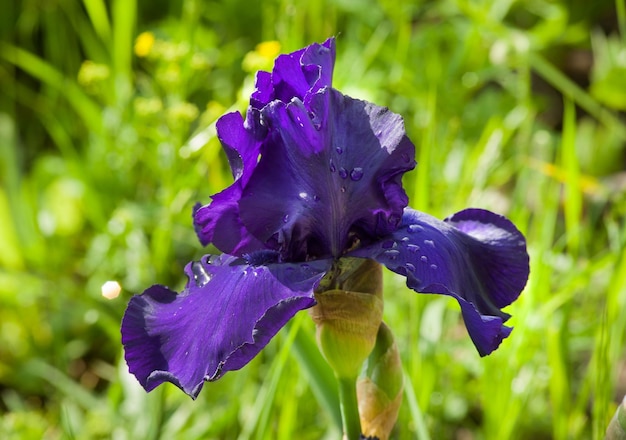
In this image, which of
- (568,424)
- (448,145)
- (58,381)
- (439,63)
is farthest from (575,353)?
(58,381)

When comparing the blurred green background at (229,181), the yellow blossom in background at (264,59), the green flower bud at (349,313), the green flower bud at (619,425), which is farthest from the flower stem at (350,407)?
the yellow blossom in background at (264,59)

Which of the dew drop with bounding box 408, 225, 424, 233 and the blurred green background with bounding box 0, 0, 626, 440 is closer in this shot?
the dew drop with bounding box 408, 225, 424, 233

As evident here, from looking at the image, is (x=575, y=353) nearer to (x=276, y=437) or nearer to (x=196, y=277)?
(x=276, y=437)

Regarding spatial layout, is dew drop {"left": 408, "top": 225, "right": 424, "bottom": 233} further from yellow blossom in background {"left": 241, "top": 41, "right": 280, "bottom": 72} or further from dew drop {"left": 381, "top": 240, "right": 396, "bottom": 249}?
yellow blossom in background {"left": 241, "top": 41, "right": 280, "bottom": 72}

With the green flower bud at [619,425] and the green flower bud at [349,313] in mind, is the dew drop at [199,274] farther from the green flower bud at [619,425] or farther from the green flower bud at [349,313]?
the green flower bud at [619,425]

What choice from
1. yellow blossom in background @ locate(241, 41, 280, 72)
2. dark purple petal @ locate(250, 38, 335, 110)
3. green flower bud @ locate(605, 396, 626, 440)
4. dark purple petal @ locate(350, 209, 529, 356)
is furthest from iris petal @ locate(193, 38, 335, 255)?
yellow blossom in background @ locate(241, 41, 280, 72)

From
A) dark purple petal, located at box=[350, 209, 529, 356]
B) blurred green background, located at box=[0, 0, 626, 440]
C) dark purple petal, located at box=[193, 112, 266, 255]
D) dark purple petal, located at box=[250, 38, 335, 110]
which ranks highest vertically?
dark purple petal, located at box=[250, 38, 335, 110]

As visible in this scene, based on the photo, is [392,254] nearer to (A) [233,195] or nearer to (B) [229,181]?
(A) [233,195]
